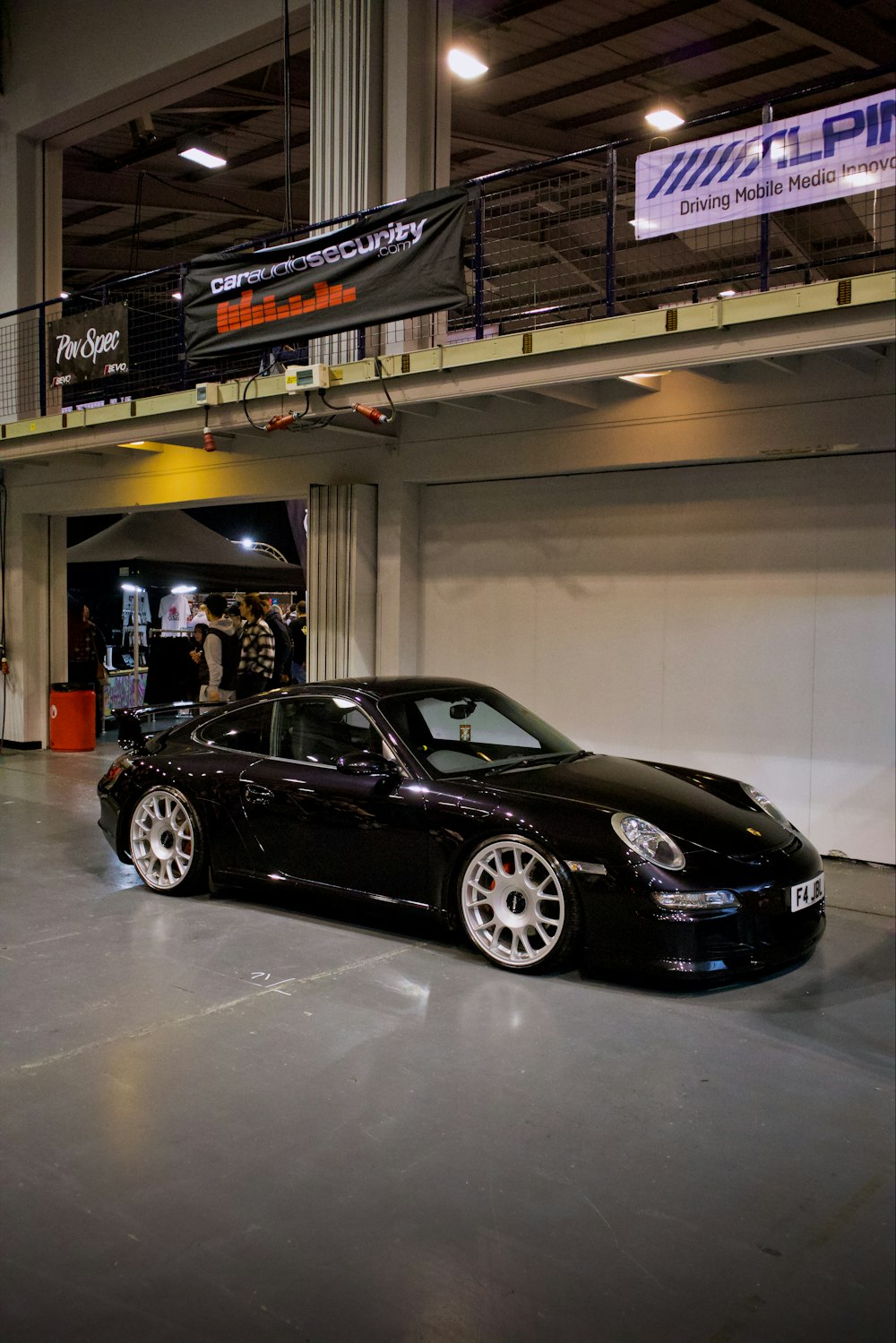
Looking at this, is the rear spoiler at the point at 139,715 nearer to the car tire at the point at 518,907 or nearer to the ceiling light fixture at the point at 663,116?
the car tire at the point at 518,907

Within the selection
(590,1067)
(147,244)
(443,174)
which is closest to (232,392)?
(443,174)

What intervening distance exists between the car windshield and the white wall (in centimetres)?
204

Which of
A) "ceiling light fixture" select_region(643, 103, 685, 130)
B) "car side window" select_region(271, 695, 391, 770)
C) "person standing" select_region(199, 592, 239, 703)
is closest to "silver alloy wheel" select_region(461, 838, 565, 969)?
"car side window" select_region(271, 695, 391, 770)

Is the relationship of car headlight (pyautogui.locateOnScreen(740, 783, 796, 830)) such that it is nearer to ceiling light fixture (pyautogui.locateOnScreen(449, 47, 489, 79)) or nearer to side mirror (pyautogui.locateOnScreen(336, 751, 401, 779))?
side mirror (pyautogui.locateOnScreen(336, 751, 401, 779))

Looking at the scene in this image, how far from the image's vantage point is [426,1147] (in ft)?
10.2

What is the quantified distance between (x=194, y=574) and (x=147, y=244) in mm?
8795

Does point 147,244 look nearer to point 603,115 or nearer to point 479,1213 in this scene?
point 603,115

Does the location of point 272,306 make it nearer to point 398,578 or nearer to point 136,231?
point 398,578

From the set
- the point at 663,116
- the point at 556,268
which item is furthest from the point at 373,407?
the point at 556,268

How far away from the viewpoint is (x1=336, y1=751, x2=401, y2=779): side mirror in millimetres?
5105

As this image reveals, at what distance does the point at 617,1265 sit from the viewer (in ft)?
8.23

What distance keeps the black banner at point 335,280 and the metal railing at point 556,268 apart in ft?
0.65

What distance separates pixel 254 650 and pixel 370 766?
4.75 m

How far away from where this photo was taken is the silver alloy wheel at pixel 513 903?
4.54 meters
